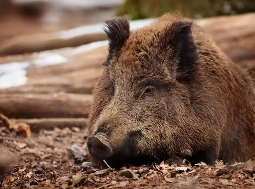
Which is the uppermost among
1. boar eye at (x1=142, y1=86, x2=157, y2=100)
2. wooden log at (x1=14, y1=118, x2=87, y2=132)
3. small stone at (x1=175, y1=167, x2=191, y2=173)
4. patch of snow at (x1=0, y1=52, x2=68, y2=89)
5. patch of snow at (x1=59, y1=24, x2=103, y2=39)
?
patch of snow at (x1=59, y1=24, x2=103, y2=39)

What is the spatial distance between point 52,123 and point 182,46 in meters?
3.75

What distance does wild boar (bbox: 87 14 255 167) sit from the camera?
578 cm

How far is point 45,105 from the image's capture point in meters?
9.16

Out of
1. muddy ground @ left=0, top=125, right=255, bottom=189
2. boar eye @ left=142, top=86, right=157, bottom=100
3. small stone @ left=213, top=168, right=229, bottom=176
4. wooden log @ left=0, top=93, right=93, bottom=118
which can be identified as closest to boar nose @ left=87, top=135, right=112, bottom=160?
muddy ground @ left=0, top=125, right=255, bottom=189

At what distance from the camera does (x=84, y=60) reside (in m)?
10.4

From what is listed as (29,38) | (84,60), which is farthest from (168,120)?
(29,38)

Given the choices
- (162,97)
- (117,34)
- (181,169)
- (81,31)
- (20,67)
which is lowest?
(181,169)

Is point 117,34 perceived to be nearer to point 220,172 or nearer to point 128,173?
point 128,173

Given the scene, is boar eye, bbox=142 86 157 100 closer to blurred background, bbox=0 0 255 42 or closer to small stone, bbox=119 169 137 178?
small stone, bbox=119 169 137 178

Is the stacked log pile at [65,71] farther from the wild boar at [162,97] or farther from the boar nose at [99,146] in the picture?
the boar nose at [99,146]

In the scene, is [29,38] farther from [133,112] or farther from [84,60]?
[133,112]

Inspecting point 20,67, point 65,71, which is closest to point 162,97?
point 65,71

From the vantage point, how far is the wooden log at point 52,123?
8.98 meters

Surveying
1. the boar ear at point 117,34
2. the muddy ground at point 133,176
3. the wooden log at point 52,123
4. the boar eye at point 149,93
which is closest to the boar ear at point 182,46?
the boar eye at point 149,93
